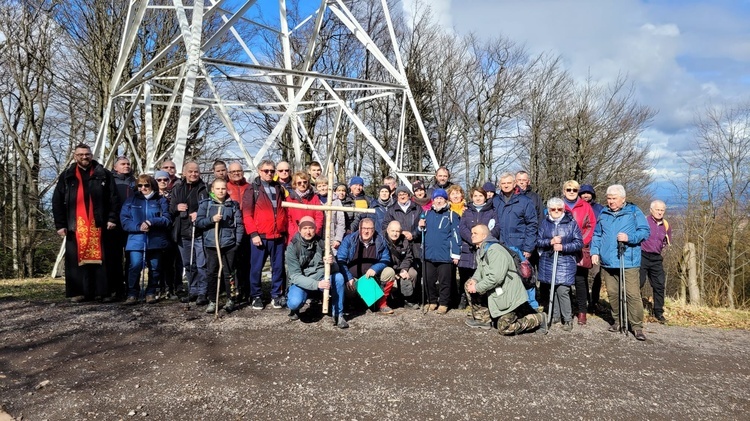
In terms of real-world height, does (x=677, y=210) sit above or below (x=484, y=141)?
below

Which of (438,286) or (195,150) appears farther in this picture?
(195,150)

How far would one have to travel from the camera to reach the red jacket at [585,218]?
19.3ft

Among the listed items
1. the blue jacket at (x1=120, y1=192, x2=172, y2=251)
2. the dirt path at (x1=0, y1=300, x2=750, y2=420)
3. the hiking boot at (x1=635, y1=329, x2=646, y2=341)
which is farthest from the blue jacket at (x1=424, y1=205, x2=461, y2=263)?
the blue jacket at (x1=120, y1=192, x2=172, y2=251)

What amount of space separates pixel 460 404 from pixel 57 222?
5.71 m

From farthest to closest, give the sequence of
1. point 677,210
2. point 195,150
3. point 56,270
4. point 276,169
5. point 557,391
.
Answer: point 195,150 < point 677,210 < point 56,270 < point 276,169 < point 557,391

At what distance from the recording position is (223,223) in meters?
5.80

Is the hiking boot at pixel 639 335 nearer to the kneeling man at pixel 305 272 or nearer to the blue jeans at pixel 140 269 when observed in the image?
the kneeling man at pixel 305 272

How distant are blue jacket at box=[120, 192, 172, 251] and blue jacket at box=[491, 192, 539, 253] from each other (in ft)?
14.6

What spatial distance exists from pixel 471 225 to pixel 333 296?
2.08 metres

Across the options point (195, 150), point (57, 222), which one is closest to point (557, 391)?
point (57, 222)

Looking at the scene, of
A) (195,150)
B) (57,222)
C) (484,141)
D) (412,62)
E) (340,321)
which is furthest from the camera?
(484,141)

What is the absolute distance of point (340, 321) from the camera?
17.7ft

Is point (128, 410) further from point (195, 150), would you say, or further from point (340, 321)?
point (195, 150)

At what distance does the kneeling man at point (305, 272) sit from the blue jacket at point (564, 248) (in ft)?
8.32
